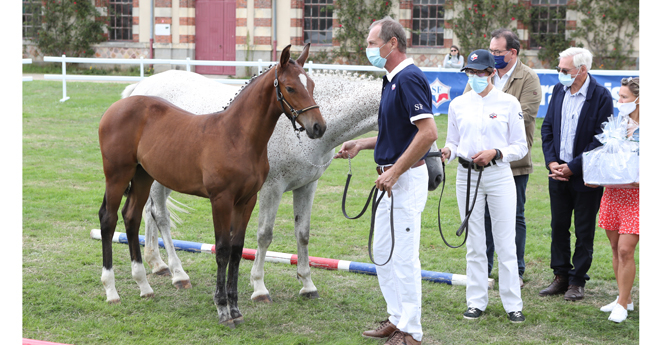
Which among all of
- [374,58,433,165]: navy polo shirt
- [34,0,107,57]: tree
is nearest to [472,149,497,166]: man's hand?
[374,58,433,165]: navy polo shirt

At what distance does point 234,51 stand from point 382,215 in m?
19.7

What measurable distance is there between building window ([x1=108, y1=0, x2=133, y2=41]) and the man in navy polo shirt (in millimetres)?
21917

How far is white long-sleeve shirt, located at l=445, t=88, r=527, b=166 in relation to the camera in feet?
15.1

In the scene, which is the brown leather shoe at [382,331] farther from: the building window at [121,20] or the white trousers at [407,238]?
the building window at [121,20]

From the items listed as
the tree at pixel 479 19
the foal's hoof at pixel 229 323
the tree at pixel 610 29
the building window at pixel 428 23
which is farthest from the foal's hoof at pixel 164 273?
the tree at pixel 610 29

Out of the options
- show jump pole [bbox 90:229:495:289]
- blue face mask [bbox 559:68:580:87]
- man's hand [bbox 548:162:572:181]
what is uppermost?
blue face mask [bbox 559:68:580:87]

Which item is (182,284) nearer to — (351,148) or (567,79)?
(351,148)

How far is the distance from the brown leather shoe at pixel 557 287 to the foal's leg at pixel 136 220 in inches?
133

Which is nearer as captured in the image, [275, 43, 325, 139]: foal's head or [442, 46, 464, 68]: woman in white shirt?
[275, 43, 325, 139]: foal's head

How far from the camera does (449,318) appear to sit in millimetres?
4773

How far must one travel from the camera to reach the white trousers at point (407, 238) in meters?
3.91

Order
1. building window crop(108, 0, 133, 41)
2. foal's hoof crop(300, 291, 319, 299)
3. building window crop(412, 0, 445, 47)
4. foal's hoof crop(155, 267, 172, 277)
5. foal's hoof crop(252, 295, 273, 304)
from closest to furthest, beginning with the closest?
1. foal's hoof crop(252, 295, 273, 304)
2. foal's hoof crop(300, 291, 319, 299)
3. foal's hoof crop(155, 267, 172, 277)
4. building window crop(412, 0, 445, 47)
5. building window crop(108, 0, 133, 41)

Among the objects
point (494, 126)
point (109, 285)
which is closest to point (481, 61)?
point (494, 126)

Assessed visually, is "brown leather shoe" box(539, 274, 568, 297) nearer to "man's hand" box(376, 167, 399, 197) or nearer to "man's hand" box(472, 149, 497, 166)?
"man's hand" box(472, 149, 497, 166)
